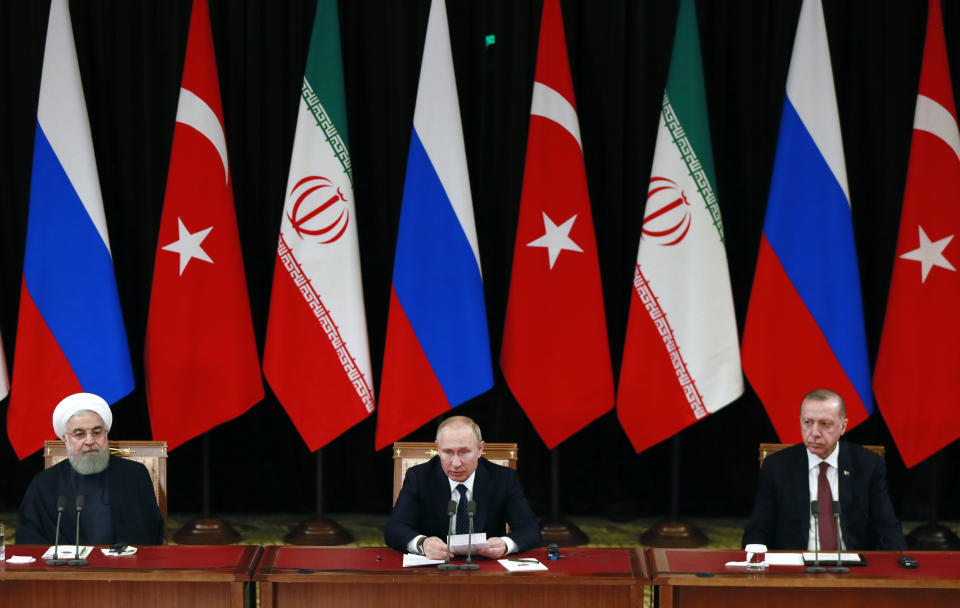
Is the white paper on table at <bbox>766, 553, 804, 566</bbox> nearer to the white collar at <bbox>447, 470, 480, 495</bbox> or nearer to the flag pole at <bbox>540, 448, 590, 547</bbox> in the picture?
the white collar at <bbox>447, 470, 480, 495</bbox>

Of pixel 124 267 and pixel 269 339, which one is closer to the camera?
pixel 269 339

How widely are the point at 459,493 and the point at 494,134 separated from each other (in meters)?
2.87

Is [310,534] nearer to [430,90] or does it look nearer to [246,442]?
[246,442]

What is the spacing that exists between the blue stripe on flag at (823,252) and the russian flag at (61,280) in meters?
3.38

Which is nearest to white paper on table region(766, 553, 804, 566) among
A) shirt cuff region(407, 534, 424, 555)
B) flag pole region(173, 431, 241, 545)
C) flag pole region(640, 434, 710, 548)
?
shirt cuff region(407, 534, 424, 555)

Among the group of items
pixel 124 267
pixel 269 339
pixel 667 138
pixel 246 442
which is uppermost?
pixel 667 138

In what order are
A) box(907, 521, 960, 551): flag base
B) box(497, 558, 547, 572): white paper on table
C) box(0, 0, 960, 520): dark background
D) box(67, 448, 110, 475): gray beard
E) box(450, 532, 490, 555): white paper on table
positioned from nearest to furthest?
box(497, 558, 547, 572): white paper on table → box(450, 532, 490, 555): white paper on table → box(67, 448, 110, 475): gray beard → box(907, 521, 960, 551): flag base → box(0, 0, 960, 520): dark background

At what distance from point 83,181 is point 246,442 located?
1839 millimetres

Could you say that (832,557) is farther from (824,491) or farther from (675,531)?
(675,531)

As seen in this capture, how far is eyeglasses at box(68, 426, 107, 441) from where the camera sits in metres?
4.29

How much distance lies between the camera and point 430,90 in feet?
18.9

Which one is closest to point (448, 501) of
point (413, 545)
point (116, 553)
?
point (413, 545)

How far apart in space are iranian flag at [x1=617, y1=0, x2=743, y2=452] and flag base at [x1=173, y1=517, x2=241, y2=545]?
2.31 m

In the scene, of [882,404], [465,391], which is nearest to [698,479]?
[882,404]
